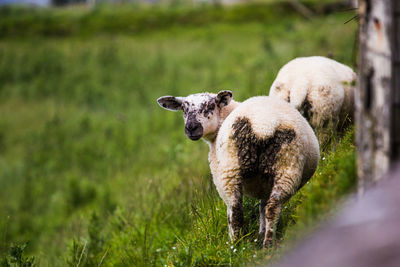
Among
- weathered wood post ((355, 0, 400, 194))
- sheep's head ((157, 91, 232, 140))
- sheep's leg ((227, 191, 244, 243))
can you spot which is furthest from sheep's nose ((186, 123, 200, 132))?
weathered wood post ((355, 0, 400, 194))

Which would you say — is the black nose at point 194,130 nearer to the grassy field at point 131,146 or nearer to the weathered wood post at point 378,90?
the grassy field at point 131,146

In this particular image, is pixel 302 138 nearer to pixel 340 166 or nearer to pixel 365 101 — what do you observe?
pixel 340 166

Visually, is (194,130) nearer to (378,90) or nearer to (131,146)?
(378,90)

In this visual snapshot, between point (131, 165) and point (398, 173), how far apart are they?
36.7 feet

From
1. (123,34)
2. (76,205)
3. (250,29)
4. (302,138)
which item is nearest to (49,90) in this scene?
(123,34)

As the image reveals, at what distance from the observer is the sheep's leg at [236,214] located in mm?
3662

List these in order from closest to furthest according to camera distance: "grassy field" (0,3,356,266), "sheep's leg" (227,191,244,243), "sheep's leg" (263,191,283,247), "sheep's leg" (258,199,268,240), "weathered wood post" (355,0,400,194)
A: "weathered wood post" (355,0,400,194) < "sheep's leg" (263,191,283,247) < "sheep's leg" (227,191,244,243) < "sheep's leg" (258,199,268,240) < "grassy field" (0,3,356,266)

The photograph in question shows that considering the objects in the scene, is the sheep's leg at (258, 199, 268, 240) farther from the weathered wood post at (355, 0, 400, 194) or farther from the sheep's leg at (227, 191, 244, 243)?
the weathered wood post at (355, 0, 400, 194)

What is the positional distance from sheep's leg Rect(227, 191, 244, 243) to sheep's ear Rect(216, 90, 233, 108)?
1149mm

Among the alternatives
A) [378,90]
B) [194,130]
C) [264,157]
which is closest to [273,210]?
[264,157]

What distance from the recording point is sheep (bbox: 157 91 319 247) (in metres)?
3.47

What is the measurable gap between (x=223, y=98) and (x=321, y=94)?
965 mm

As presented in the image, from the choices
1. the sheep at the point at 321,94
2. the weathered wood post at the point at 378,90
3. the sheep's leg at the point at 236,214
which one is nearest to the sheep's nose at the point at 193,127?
the sheep's leg at the point at 236,214

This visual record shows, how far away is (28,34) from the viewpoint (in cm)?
2433
